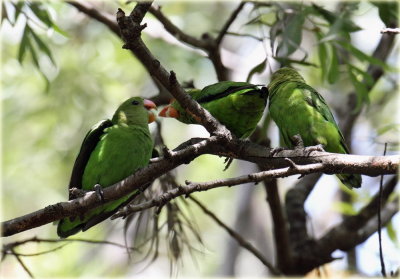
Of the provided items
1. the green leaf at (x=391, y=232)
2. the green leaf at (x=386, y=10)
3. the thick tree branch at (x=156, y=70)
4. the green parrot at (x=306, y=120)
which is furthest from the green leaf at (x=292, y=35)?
the green leaf at (x=391, y=232)

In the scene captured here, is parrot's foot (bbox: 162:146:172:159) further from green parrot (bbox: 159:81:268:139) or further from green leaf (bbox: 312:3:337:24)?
green leaf (bbox: 312:3:337:24)

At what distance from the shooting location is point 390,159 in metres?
A: 3.21

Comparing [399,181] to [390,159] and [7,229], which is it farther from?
[7,229]

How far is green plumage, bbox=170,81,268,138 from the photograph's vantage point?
15.9ft

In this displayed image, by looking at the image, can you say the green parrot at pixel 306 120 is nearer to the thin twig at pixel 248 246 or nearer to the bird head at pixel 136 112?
the thin twig at pixel 248 246

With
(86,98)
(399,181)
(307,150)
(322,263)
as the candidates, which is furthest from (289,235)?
(86,98)

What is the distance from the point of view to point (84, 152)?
5.05 m

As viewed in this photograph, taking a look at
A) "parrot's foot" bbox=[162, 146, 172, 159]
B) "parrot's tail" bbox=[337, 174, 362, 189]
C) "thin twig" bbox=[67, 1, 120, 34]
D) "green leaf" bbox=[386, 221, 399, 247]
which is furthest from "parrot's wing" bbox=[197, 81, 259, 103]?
"green leaf" bbox=[386, 221, 399, 247]

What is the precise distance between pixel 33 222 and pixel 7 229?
0.16 metres

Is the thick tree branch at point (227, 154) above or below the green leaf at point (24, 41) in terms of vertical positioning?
below

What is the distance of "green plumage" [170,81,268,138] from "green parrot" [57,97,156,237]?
2.30 feet

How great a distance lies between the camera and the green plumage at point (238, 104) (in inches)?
190

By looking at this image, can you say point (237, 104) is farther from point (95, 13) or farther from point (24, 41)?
point (24, 41)

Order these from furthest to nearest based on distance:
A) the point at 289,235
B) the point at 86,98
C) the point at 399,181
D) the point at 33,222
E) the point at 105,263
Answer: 1. the point at 105,263
2. the point at 86,98
3. the point at 289,235
4. the point at 399,181
5. the point at 33,222
